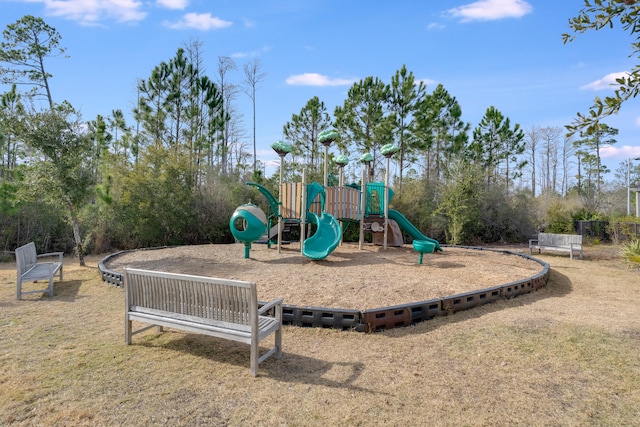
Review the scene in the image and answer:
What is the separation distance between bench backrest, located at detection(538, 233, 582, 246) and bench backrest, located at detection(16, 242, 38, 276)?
13792 millimetres

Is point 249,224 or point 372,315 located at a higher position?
point 249,224

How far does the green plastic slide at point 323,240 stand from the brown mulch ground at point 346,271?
0.81ft

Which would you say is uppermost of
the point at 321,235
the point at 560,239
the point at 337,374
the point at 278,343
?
the point at 321,235

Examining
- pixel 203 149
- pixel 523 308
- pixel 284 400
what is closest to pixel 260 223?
pixel 523 308

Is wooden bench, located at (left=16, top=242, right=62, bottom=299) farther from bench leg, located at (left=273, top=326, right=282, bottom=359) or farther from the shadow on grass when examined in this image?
bench leg, located at (left=273, top=326, right=282, bottom=359)

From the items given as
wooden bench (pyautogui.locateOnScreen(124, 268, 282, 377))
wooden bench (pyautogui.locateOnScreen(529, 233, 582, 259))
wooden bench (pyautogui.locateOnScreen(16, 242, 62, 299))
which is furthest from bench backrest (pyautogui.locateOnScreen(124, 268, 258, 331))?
wooden bench (pyautogui.locateOnScreen(529, 233, 582, 259))

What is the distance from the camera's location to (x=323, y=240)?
9.40 metres

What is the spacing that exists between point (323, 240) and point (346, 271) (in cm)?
182

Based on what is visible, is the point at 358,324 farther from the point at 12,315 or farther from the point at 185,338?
the point at 12,315

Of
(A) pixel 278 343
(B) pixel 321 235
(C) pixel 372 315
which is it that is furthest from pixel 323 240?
(A) pixel 278 343

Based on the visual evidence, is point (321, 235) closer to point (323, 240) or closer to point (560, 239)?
point (323, 240)

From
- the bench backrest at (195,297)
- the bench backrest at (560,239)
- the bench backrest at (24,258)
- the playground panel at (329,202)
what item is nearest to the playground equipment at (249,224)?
the playground panel at (329,202)

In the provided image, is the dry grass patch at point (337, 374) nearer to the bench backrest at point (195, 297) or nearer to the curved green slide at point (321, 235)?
the bench backrest at point (195, 297)

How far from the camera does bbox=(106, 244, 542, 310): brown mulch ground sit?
5750 millimetres
